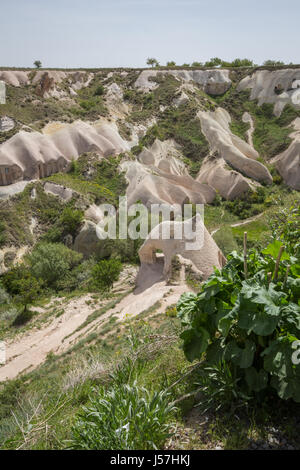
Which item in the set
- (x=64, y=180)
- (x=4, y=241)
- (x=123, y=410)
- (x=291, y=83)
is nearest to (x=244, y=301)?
(x=123, y=410)

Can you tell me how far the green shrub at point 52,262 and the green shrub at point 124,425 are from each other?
19.2 metres

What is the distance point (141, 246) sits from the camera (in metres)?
17.7

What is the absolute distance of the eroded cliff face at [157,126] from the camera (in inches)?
1331

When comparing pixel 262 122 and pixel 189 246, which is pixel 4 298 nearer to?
pixel 189 246

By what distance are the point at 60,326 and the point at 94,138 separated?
2804cm

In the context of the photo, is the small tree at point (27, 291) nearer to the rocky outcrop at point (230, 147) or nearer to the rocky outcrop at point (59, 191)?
the rocky outcrop at point (59, 191)

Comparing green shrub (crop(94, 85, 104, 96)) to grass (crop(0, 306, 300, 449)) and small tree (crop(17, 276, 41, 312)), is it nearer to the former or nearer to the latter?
small tree (crop(17, 276, 41, 312))

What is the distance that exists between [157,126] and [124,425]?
1704 inches

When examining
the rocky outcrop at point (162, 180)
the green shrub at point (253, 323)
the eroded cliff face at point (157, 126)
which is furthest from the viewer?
the eroded cliff face at point (157, 126)

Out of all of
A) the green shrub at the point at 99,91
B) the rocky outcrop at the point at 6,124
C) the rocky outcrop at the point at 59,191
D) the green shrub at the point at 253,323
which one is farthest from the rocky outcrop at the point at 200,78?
the green shrub at the point at 253,323

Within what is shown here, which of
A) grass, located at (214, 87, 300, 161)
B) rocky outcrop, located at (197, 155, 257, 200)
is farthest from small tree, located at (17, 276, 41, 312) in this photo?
grass, located at (214, 87, 300, 161)

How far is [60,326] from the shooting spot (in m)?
15.1

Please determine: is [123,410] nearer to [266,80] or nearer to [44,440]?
[44,440]

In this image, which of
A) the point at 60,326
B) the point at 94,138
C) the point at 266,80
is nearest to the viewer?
the point at 60,326
